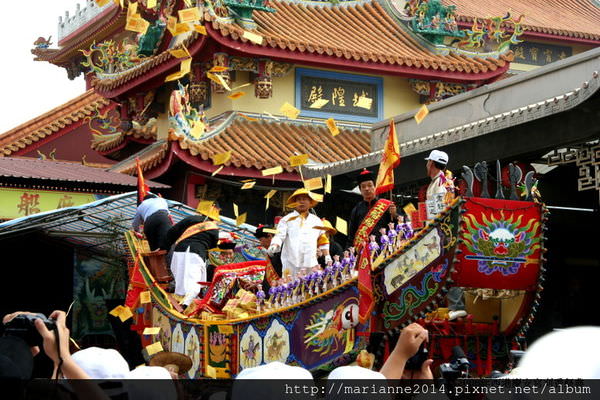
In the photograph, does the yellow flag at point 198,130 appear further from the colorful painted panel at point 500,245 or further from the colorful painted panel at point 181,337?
the colorful painted panel at point 500,245

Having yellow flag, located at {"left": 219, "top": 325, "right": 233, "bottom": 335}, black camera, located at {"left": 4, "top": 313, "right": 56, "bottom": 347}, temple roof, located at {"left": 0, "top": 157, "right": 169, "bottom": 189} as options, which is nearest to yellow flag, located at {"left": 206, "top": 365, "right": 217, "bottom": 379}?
yellow flag, located at {"left": 219, "top": 325, "right": 233, "bottom": 335}

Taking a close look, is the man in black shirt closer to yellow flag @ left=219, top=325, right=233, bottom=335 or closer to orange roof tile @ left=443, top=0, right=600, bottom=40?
yellow flag @ left=219, top=325, right=233, bottom=335

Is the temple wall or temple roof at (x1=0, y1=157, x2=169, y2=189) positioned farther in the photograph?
the temple wall

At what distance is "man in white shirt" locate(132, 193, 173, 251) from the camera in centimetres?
1380

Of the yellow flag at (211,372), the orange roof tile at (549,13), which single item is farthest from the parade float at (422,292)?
the orange roof tile at (549,13)

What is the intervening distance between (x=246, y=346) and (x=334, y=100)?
35.2ft

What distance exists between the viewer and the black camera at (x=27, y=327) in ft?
14.9

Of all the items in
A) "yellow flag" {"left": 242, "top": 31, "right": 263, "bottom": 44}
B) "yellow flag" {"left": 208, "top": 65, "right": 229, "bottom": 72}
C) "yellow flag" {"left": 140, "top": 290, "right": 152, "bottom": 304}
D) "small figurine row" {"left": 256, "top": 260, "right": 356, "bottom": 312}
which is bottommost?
"yellow flag" {"left": 140, "top": 290, "right": 152, "bottom": 304}

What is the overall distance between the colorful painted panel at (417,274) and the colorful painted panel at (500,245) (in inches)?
5.2

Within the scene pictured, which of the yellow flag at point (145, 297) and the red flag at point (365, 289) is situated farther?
the yellow flag at point (145, 297)

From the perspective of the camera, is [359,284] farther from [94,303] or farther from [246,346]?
[94,303]

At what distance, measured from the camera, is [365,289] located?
30.1ft

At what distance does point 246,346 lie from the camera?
35.2ft

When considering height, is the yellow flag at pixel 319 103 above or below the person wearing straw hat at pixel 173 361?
above
